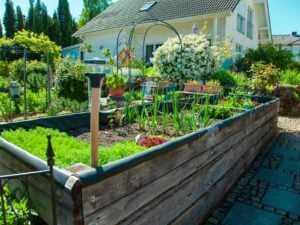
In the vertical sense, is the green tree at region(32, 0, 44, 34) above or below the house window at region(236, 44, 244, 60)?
above

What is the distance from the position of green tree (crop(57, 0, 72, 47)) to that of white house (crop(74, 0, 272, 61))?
12.3 m

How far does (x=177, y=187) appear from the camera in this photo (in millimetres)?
2299

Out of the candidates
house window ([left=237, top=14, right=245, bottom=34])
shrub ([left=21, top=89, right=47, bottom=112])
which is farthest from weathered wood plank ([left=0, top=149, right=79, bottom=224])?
house window ([left=237, top=14, right=245, bottom=34])

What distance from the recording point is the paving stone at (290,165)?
434 cm

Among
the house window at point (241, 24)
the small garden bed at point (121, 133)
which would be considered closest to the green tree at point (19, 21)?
the house window at point (241, 24)

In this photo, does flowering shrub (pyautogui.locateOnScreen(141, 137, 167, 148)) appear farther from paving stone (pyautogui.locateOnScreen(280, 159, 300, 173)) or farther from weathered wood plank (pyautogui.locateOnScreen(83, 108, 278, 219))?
paving stone (pyautogui.locateOnScreen(280, 159, 300, 173))

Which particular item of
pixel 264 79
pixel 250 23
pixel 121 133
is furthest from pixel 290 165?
Answer: pixel 250 23

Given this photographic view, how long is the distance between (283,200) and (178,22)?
13414mm

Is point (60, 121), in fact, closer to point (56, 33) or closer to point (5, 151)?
point (5, 151)

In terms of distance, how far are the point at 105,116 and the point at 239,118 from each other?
1.74m

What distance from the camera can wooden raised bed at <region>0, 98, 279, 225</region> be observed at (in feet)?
5.03

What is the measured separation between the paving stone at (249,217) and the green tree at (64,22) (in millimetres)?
32262

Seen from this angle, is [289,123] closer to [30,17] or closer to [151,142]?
[151,142]

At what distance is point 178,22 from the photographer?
1541cm
